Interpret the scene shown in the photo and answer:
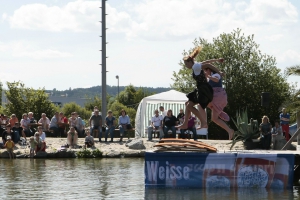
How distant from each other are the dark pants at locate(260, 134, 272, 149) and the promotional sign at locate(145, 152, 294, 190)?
10121 mm

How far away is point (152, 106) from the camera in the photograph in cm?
3747

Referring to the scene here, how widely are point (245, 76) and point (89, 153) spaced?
2390 cm

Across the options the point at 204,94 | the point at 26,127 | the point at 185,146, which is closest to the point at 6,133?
the point at 26,127

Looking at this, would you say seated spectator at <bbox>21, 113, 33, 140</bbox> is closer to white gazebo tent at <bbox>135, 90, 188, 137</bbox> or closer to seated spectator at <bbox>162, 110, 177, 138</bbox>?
seated spectator at <bbox>162, 110, 177, 138</bbox>

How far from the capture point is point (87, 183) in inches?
767

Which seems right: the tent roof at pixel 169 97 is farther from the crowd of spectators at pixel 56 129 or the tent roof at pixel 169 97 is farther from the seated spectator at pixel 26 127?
the seated spectator at pixel 26 127

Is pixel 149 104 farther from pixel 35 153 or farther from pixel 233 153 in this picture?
pixel 233 153

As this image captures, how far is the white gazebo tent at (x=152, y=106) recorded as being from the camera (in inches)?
1435

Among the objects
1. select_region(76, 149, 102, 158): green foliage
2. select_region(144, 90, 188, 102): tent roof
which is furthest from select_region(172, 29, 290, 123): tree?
select_region(76, 149, 102, 158): green foliage

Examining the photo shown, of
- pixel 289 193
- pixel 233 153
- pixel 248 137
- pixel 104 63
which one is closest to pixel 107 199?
pixel 233 153

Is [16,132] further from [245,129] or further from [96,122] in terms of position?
[245,129]

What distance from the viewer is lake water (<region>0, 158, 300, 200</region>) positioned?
16.8 meters

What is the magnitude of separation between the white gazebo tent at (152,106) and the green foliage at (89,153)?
24.8 feet

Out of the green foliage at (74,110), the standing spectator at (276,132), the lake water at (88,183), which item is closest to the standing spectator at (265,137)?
the standing spectator at (276,132)
